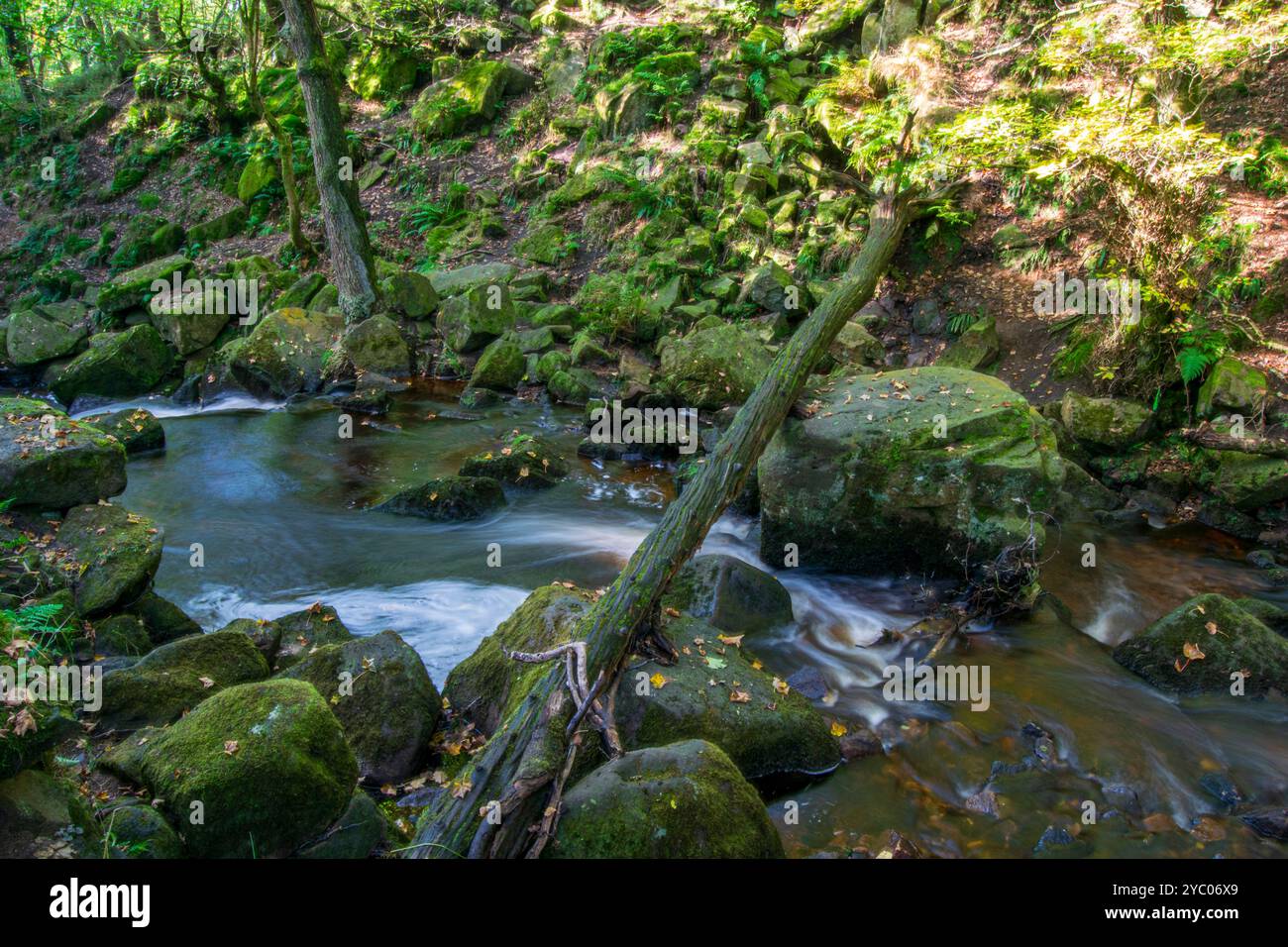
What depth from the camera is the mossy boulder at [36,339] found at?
15297mm

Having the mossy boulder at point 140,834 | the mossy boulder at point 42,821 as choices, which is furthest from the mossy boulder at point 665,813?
the mossy boulder at point 42,821

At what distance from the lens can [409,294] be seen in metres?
14.8

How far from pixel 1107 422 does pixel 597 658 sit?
7887mm

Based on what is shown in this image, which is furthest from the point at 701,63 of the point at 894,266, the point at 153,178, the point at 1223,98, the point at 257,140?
the point at 153,178

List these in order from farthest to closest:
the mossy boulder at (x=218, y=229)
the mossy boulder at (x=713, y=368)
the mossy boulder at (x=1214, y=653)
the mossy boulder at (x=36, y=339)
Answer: the mossy boulder at (x=218, y=229)
the mossy boulder at (x=36, y=339)
the mossy boulder at (x=713, y=368)
the mossy boulder at (x=1214, y=653)

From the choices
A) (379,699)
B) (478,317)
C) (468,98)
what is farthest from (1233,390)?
(468,98)

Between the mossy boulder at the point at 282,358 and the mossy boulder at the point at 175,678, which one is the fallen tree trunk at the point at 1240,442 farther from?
the mossy boulder at the point at 282,358

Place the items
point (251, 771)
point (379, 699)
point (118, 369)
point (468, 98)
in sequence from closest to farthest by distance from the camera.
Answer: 1. point (251, 771)
2. point (379, 699)
3. point (118, 369)
4. point (468, 98)

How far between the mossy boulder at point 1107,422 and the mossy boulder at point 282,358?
11.4 metres

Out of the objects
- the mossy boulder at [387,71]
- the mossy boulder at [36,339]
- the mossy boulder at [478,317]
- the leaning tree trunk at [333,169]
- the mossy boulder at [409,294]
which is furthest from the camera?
the mossy boulder at [387,71]

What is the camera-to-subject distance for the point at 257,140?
2222cm

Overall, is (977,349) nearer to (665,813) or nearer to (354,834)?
(665,813)
